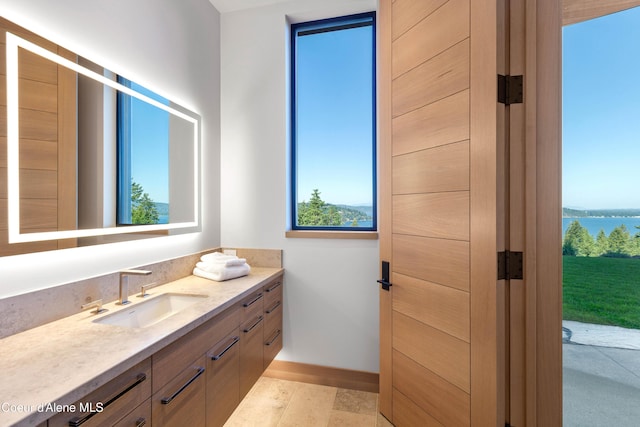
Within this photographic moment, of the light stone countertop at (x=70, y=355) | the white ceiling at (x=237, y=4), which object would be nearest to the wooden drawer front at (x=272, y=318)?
the light stone countertop at (x=70, y=355)

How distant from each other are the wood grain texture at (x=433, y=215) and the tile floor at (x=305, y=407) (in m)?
1.27

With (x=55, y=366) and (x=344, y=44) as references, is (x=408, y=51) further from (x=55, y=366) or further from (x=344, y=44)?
(x=55, y=366)

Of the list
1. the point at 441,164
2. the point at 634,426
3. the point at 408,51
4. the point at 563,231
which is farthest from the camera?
the point at 408,51

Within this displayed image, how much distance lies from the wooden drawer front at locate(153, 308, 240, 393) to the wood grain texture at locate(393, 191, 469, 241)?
110 cm

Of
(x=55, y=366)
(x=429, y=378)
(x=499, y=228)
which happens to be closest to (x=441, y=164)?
(x=499, y=228)

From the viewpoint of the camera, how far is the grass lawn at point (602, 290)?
109 cm

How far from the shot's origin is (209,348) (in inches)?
53.0

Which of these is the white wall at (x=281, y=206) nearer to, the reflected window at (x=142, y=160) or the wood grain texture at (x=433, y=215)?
the wood grain texture at (x=433, y=215)

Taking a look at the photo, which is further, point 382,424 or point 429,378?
point 382,424

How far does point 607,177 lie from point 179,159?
230 centimetres

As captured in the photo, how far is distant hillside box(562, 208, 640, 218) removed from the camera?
42.4 inches

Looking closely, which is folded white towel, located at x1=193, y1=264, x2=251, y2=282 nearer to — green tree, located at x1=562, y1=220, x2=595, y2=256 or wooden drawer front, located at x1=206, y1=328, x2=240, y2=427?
wooden drawer front, located at x1=206, y1=328, x2=240, y2=427

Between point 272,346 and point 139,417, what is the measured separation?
3.96 feet

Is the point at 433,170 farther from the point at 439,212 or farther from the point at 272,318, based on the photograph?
the point at 272,318
